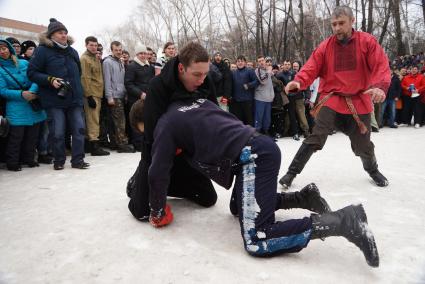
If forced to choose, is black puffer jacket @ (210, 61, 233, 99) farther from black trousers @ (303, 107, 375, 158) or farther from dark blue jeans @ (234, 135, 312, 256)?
dark blue jeans @ (234, 135, 312, 256)

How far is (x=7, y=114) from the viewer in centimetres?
440

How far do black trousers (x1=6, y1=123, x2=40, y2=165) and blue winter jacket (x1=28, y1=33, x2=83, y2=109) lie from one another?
0.53 meters

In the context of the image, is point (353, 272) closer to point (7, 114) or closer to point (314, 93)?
point (7, 114)

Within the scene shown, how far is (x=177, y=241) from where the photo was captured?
2.29 metres

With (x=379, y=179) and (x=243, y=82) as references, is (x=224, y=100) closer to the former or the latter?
(x=243, y=82)

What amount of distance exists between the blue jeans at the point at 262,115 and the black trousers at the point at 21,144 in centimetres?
418

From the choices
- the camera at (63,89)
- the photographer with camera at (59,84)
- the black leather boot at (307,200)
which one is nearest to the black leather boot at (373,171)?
the black leather boot at (307,200)

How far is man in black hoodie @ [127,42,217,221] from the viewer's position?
7.34 ft

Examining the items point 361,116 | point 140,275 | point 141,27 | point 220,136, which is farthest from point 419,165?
point 141,27

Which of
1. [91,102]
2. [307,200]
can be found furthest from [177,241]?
[91,102]

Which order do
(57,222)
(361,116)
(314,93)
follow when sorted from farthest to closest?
(314,93) < (361,116) < (57,222)

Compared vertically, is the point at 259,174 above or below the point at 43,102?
below

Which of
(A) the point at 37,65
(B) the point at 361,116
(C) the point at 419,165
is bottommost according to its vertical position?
(C) the point at 419,165

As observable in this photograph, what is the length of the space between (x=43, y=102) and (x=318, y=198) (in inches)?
147
